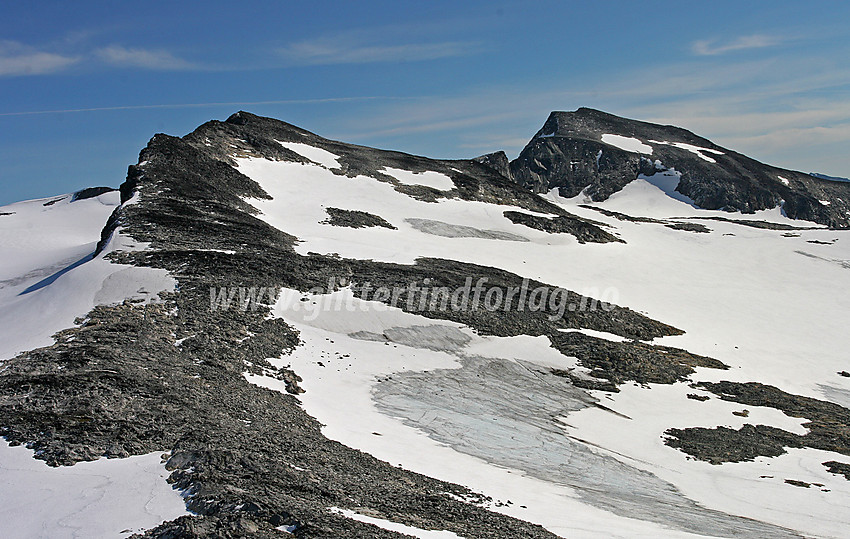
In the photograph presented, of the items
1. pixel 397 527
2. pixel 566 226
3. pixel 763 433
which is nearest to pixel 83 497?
pixel 397 527

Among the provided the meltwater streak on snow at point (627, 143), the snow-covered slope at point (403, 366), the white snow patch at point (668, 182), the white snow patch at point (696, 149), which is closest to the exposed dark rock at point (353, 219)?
the snow-covered slope at point (403, 366)

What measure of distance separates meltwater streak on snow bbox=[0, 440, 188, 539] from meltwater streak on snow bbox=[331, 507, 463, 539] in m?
2.99

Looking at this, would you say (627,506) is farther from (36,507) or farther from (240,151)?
(240,151)

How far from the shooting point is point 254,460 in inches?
532

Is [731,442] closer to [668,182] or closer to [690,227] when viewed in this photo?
[690,227]

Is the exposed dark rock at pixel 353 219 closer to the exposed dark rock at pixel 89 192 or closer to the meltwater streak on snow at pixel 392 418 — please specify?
the meltwater streak on snow at pixel 392 418

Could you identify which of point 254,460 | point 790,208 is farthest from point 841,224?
point 254,460

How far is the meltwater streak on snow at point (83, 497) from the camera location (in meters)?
10.2

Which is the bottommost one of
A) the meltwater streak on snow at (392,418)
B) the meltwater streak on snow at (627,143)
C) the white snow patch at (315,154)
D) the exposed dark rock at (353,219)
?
the meltwater streak on snow at (392,418)

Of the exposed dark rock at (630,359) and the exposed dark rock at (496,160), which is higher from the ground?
the exposed dark rock at (496,160)

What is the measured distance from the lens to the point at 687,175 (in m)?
111

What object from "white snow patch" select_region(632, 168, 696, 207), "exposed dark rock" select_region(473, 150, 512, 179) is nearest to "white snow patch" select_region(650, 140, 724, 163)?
"white snow patch" select_region(632, 168, 696, 207)

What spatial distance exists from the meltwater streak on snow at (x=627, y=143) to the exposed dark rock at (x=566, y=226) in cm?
6096

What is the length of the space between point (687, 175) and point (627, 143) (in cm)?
1495
